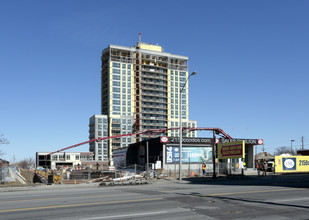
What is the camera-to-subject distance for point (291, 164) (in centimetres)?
4334

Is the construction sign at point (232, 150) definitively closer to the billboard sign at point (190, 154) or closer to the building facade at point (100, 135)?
the billboard sign at point (190, 154)

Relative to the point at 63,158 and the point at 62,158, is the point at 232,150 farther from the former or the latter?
the point at 62,158

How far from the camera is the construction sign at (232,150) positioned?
31.0 metres

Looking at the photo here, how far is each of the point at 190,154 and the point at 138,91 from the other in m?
89.8

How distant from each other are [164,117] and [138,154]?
262 feet

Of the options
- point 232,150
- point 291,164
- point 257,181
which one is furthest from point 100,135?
point 257,181

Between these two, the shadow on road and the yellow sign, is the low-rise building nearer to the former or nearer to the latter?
the yellow sign

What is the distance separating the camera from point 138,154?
201 feet

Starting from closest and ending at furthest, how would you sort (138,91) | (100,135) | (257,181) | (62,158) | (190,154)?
1. (257,181)
2. (190,154)
3. (62,158)
4. (100,135)
5. (138,91)

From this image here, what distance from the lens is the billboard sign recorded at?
162 ft

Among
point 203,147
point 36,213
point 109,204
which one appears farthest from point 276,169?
point 36,213

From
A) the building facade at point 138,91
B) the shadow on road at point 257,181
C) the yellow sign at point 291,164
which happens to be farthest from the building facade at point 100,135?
the shadow on road at point 257,181

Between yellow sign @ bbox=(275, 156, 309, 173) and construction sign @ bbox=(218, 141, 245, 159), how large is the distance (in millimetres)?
12300

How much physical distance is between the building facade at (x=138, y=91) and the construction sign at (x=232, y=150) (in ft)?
324
